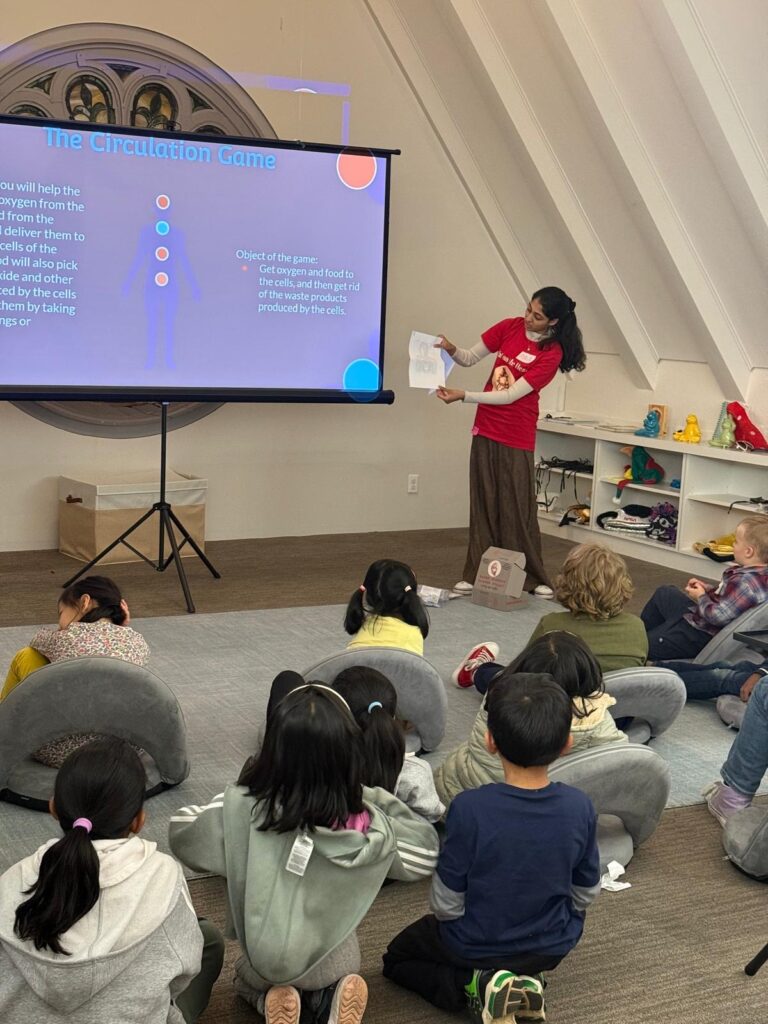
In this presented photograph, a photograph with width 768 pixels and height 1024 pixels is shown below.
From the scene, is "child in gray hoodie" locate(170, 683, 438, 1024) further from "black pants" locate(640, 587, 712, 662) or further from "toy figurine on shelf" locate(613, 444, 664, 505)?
"toy figurine on shelf" locate(613, 444, 664, 505)

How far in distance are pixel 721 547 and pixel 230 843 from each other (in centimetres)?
465

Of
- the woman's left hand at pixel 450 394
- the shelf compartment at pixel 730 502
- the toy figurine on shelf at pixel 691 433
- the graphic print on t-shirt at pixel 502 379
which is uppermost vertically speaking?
the graphic print on t-shirt at pixel 502 379

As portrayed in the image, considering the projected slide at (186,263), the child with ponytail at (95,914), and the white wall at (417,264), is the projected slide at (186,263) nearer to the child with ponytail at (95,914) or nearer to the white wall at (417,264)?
the white wall at (417,264)

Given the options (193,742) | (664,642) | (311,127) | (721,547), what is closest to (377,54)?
(311,127)

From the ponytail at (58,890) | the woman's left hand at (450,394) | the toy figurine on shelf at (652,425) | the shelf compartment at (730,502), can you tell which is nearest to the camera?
the ponytail at (58,890)

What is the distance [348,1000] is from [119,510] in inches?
167

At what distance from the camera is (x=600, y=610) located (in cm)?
363

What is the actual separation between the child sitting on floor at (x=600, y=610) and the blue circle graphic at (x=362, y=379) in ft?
8.39

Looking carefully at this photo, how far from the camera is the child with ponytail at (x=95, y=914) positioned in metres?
1.74

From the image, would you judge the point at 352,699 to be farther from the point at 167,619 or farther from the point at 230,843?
the point at 167,619

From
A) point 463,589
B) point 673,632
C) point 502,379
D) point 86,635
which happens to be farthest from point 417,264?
point 86,635

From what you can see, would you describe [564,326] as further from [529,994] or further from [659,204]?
[529,994]

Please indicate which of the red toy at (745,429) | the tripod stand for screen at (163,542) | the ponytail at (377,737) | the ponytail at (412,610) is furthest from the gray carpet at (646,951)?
the red toy at (745,429)

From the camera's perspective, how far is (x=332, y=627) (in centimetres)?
506
